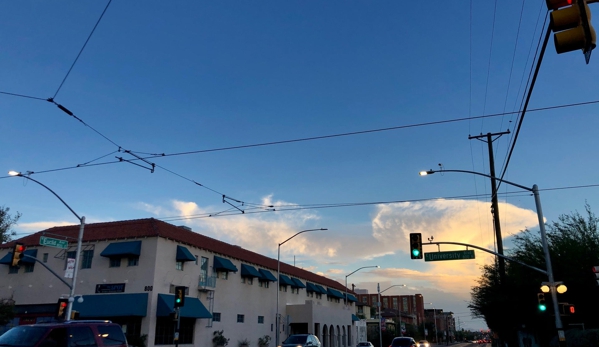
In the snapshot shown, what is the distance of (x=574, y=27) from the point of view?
5.57 meters

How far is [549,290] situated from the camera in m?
19.6

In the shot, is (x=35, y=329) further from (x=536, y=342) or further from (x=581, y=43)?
(x=536, y=342)

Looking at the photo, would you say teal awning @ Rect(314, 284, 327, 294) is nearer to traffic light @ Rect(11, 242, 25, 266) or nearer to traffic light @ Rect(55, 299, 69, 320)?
traffic light @ Rect(55, 299, 69, 320)

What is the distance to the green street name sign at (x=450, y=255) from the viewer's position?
982 inches

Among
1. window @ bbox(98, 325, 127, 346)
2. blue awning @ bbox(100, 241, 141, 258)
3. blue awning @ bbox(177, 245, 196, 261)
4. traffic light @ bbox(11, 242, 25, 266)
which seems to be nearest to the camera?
window @ bbox(98, 325, 127, 346)

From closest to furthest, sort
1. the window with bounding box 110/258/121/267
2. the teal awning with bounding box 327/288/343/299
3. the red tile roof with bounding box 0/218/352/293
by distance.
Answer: the window with bounding box 110/258/121/267 < the red tile roof with bounding box 0/218/352/293 < the teal awning with bounding box 327/288/343/299

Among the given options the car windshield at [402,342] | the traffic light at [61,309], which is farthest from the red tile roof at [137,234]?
the car windshield at [402,342]

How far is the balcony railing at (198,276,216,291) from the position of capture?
3694 centimetres

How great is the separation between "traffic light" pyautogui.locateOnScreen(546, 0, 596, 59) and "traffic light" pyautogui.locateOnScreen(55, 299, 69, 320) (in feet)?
86.2

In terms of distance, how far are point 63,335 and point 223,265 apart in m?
27.8

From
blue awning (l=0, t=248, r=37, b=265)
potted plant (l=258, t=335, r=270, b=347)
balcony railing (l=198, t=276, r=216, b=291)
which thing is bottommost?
potted plant (l=258, t=335, r=270, b=347)

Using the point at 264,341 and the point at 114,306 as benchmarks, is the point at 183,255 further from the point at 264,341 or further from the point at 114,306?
the point at 264,341

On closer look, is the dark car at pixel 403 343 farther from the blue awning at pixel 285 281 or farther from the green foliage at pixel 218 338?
the blue awning at pixel 285 281

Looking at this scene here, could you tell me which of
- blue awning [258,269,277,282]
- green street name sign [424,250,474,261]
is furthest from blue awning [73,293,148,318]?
green street name sign [424,250,474,261]
